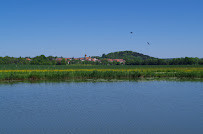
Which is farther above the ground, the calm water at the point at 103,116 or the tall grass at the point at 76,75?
the tall grass at the point at 76,75

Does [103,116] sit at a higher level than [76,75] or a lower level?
lower

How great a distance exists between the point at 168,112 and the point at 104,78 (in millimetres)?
21805

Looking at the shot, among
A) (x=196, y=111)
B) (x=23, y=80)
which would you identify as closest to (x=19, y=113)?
(x=196, y=111)

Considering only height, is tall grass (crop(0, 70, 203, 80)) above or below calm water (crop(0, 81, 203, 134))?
above

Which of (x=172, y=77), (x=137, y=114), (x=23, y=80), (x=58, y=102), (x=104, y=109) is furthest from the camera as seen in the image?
(x=172, y=77)

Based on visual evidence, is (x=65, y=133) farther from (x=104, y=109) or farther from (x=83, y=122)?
(x=104, y=109)

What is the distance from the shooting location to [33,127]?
986 cm

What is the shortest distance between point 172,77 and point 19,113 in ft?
91.1

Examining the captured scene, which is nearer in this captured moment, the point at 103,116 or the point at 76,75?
the point at 103,116

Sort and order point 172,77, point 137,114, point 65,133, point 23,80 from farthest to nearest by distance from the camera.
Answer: point 172,77 → point 23,80 → point 137,114 → point 65,133

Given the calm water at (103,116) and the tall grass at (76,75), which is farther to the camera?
the tall grass at (76,75)

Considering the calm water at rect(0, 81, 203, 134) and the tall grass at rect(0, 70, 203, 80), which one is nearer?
the calm water at rect(0, 81, 203, 134)

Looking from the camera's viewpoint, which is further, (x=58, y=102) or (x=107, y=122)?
(x=58, y=102)

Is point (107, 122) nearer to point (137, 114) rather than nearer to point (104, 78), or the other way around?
point (137, 114)
